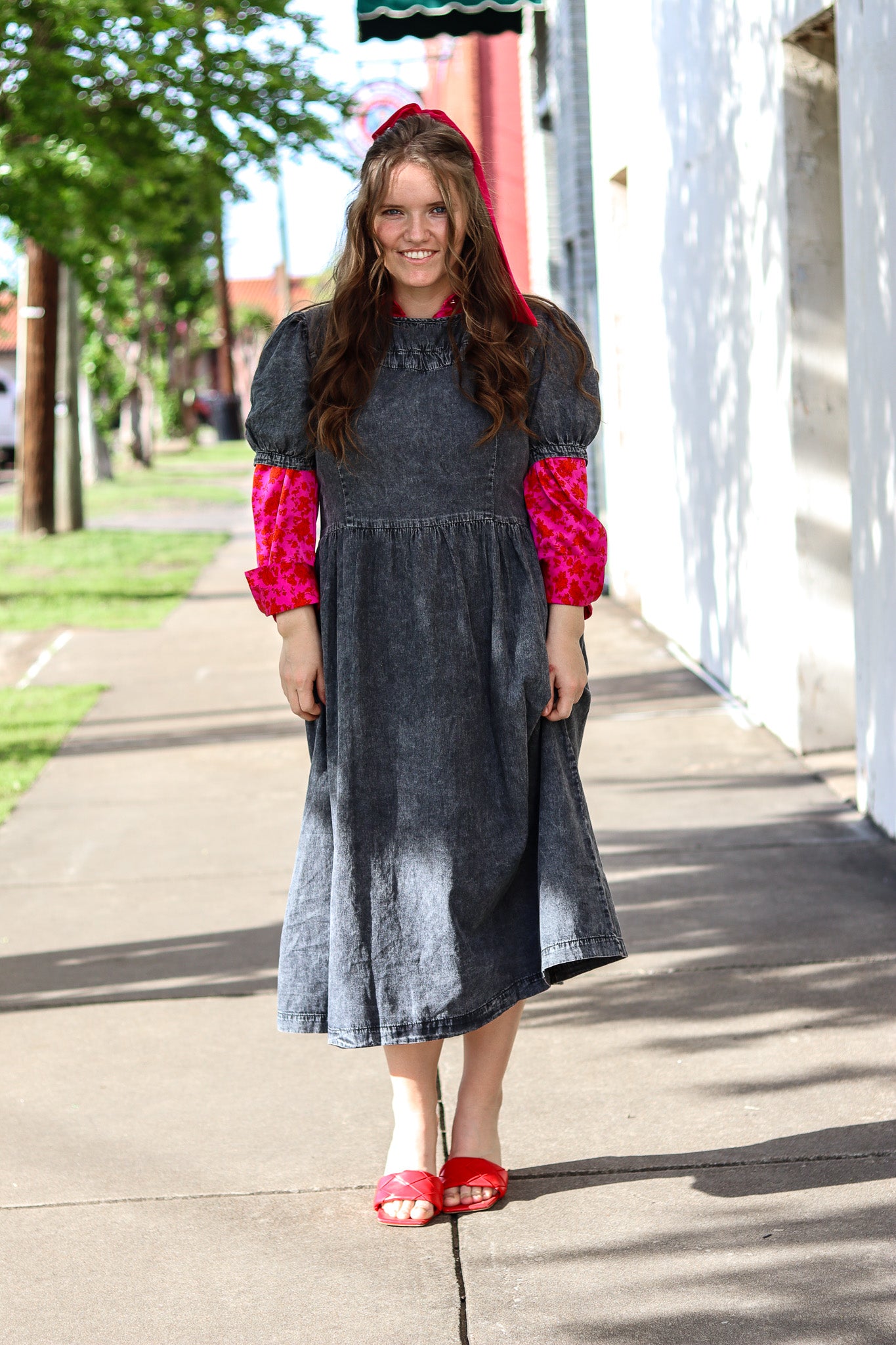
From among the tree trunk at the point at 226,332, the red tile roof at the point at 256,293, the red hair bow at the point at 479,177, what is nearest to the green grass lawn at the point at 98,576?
the red hair bow at the point at 479,177

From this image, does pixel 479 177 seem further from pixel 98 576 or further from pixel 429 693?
pixel 98 576

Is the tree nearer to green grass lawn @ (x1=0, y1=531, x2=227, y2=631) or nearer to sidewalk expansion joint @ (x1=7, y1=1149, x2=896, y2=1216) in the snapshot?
green grass lawn @ (x1=0, y1=531, x2=227, y2=631)

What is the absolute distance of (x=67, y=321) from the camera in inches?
780

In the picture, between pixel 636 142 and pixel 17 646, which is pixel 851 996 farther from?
pixel 17 646

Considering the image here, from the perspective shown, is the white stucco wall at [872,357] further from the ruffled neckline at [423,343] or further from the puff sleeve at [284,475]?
the puff sleeve at [284,475]

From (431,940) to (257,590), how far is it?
28.3 inches

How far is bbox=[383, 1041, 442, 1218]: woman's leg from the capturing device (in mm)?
3086

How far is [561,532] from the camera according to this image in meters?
3.03

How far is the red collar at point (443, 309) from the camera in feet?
9.92

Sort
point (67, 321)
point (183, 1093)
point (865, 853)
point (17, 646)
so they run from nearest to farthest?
1. point (183, 1093)
2. point (865, 853)
3. point (17, 646)
4. point (67, 321)

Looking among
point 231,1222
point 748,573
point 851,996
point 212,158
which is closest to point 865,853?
point 851,996

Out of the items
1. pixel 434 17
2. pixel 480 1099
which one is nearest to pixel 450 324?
pixel 480 1099

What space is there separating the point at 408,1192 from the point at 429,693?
96 centimetres

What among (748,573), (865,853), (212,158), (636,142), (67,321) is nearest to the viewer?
(865,853)
